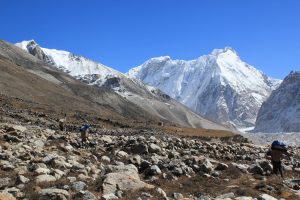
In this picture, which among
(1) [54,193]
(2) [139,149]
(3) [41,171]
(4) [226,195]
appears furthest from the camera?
(2) [139,149]

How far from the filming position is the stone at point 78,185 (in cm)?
1647

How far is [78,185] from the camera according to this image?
16.7 metres

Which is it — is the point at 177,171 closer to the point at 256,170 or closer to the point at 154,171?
the point at 154,171

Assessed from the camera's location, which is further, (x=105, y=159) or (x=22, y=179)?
(x=105, y=159)

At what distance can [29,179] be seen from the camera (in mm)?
16969

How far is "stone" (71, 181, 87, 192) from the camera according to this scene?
1647cm

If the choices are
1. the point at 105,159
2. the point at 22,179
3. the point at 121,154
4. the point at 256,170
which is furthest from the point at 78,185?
the point at 256,170

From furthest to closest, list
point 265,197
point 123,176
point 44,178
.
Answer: point 123,176 → point 265,197 → point 44,178

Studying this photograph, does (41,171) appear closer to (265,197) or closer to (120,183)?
(120,183)

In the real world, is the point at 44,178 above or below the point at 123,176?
below

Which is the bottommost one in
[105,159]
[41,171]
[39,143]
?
[41,171]

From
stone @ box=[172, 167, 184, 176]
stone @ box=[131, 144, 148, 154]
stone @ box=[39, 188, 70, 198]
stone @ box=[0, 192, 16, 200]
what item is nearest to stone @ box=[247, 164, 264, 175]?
stone @ box=[172, 167, 184, 176]

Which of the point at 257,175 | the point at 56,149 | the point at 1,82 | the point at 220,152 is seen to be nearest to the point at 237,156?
the point at 220,152

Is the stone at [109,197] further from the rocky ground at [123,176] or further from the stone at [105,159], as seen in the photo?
the stone at [105,159]
